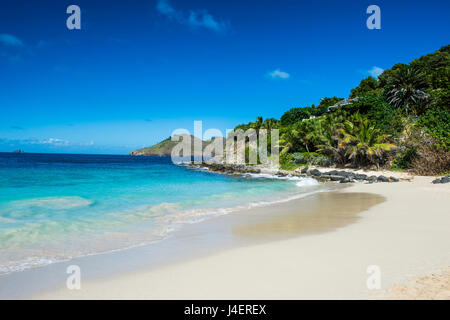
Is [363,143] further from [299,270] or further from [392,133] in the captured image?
[299,270]

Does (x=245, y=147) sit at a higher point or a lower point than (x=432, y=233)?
higher

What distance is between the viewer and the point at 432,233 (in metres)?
6.82

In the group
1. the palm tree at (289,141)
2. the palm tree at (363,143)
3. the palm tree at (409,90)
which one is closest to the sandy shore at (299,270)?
the palm tree at (363,143)

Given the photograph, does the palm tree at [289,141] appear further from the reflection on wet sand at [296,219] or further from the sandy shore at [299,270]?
the sandy shore at [299,270]

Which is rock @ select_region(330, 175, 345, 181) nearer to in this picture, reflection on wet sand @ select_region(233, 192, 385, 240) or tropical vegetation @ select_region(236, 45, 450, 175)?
→ tropical vegetation @ select_region(236, 45, 450, 175)

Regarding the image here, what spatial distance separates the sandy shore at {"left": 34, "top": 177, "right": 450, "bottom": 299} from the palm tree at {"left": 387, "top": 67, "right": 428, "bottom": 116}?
1506 inches

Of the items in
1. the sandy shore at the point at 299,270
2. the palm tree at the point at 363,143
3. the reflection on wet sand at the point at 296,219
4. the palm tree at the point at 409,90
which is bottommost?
the reflection on wet sand at the point at 296,219

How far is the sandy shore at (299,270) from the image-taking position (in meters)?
3.90

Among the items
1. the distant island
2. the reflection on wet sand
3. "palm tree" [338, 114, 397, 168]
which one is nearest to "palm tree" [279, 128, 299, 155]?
the distant island

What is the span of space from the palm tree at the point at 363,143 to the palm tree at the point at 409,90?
10.5 m
